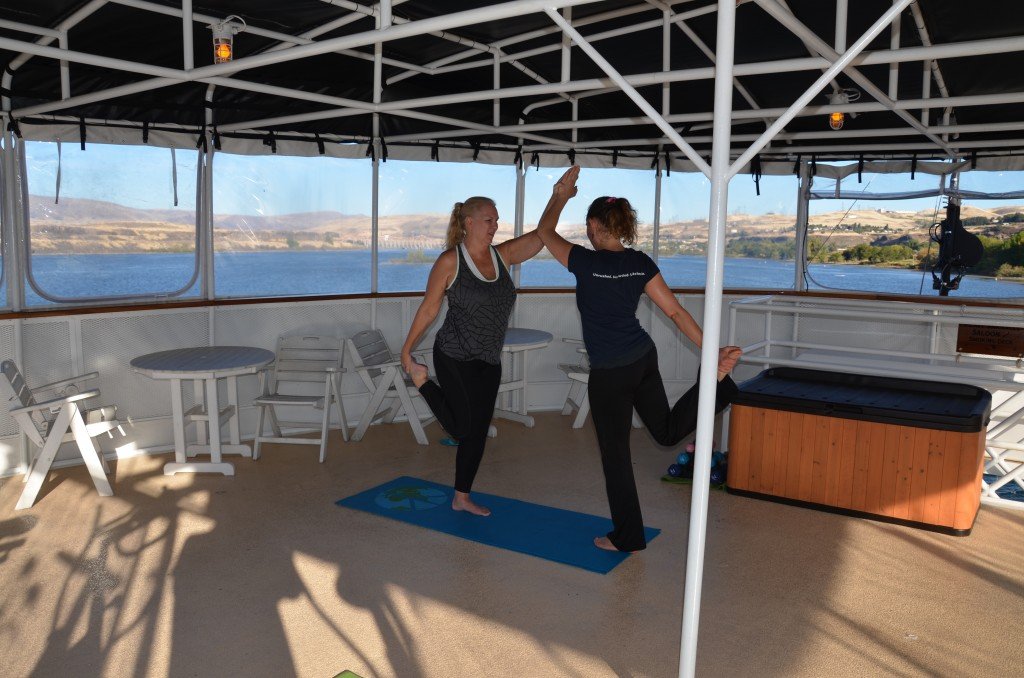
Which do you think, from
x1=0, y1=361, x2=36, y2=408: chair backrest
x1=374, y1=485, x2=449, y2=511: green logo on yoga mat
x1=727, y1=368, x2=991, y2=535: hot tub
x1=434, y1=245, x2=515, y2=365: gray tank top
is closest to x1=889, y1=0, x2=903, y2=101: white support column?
x1=727, y1=368, x2=991, y2=535: hot tub

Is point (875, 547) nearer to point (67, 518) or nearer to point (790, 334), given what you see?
point (790, 334)

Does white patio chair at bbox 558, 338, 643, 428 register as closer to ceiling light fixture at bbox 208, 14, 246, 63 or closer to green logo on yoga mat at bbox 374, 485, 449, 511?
green logo on yoga mat at bbox 374, 485, 449, 511

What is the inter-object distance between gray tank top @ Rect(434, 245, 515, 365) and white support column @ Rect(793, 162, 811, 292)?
4936 millimetres

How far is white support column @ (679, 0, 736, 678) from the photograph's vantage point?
7.89ft

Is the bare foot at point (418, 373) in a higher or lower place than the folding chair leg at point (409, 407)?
higher

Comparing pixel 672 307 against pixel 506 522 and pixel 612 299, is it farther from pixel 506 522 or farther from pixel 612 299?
pixel 506 522

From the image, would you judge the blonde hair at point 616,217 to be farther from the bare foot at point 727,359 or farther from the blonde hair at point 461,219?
the bare foot at point 727,359

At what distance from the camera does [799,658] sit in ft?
10.2

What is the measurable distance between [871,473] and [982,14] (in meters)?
2.53

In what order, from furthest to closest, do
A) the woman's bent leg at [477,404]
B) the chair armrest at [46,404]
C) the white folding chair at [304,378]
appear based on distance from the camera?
1. the white folding chair at [304,378]
2. the chair armrest at [46,404]
3. the woman's bent leg at [477,404]

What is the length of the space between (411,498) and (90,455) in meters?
2.02

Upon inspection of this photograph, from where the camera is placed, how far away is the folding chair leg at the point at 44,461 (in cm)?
480

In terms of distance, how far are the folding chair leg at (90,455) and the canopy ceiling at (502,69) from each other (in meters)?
1.98

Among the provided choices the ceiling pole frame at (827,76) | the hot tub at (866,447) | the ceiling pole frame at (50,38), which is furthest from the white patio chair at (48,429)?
the ceiling pole frame at (827,76)
